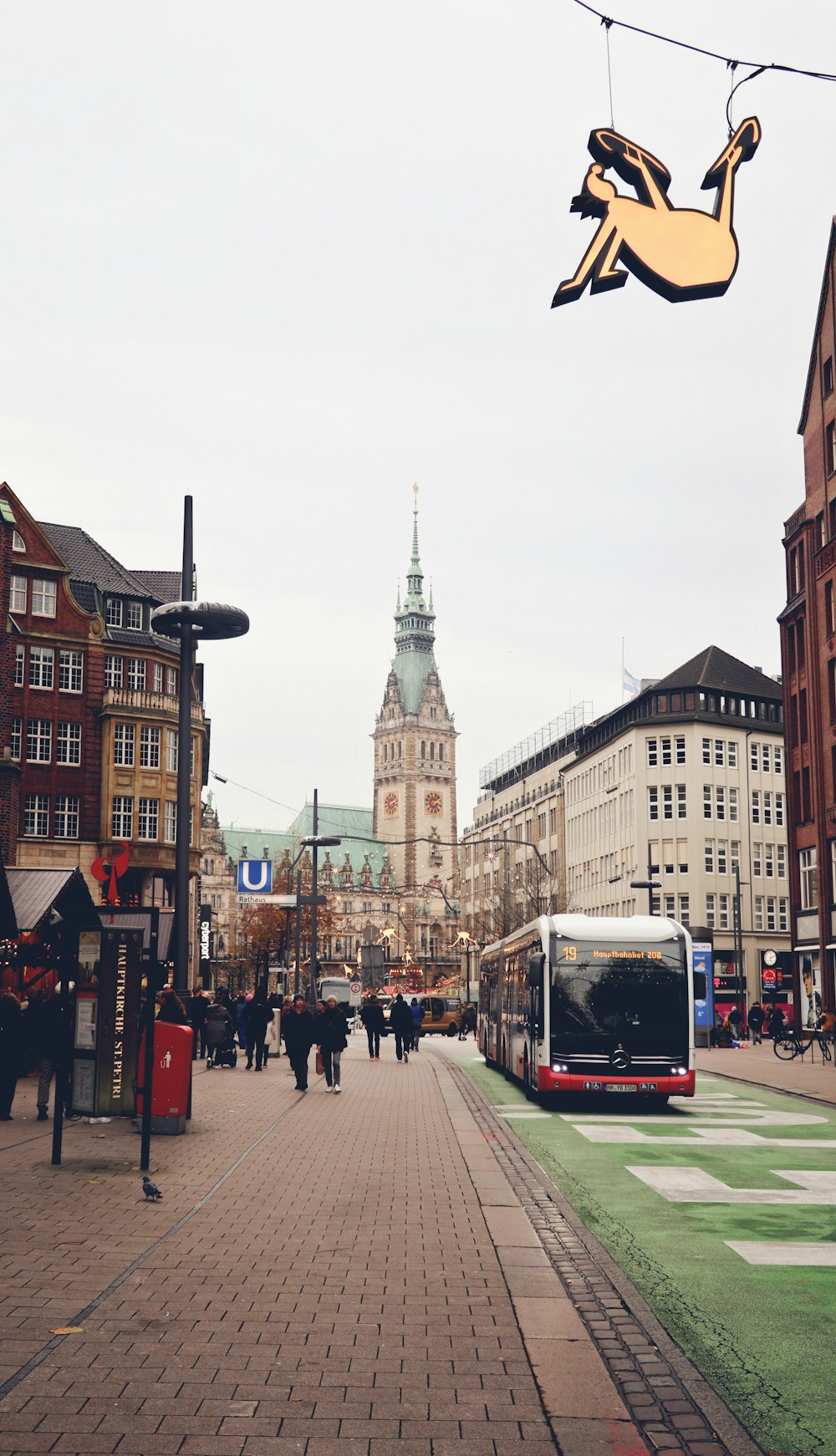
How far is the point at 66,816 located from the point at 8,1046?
35613 mm

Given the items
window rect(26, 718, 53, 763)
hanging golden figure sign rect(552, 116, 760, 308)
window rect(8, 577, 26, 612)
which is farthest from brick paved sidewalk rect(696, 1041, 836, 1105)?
window rect(8, 577, 26, 612)

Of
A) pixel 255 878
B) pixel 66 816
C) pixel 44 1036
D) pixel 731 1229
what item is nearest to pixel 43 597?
pixel 66 816

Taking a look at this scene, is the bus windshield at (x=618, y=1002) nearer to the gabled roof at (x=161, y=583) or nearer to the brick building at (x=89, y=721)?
Answer: the brick building at (x=89, y=721)

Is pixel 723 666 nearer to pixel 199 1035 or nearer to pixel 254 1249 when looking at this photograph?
pixel 199 1035

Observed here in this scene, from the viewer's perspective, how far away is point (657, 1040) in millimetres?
21906

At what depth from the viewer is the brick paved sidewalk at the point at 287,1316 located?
5984 millimetres

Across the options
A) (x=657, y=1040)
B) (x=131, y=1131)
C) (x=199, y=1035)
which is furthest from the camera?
(x=199, y=1035)

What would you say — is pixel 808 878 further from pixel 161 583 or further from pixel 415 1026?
pixel 161 583

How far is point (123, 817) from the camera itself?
53.9 m

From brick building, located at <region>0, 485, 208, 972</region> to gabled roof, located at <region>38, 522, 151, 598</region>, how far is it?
104 mm

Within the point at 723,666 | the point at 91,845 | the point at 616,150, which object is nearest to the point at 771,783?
the point at 723,666

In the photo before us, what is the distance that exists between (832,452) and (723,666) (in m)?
38.5

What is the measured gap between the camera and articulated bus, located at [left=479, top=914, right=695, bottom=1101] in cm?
2191

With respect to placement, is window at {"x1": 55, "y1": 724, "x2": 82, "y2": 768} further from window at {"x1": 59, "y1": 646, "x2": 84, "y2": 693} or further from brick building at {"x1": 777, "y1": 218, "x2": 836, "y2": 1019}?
brick building at {"x1": 777, "y1": 218, "x2": 836, "y2": 1019}
